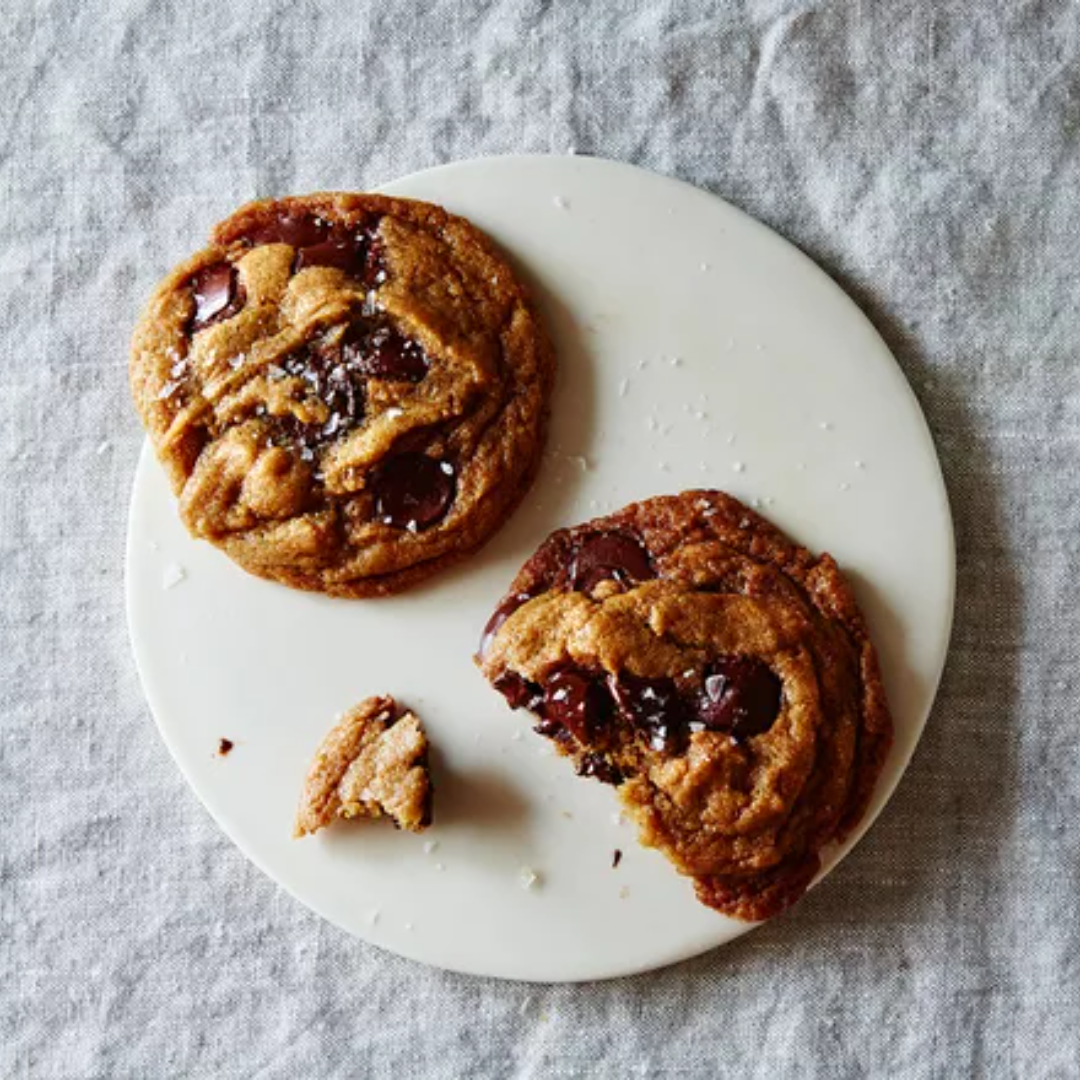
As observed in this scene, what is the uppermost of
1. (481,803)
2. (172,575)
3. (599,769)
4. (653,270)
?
(653,270)

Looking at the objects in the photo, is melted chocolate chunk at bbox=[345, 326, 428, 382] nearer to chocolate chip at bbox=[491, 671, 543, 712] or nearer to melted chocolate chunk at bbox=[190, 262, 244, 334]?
melted chocolate chunk at bbox=[190, 262, 244, 334]

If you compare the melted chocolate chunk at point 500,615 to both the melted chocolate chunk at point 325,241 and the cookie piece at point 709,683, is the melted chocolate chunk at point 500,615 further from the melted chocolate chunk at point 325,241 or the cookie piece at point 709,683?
the melted chocolate chunk at point 325,241

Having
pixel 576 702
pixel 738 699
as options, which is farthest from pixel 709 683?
pixel 576 702

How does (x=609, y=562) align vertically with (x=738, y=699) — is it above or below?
above

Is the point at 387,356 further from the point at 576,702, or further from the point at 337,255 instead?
the point at 576,702

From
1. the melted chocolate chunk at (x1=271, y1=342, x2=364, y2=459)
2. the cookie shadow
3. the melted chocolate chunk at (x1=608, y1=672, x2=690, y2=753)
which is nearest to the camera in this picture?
the melted chocolate chunk at (x1=608, y1=672, x2=690, y2=753)

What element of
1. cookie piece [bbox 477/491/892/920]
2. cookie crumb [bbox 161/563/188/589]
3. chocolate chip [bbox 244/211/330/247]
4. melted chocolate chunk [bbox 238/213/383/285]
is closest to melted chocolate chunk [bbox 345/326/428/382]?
melted chocolate chunk [bbox 238/213/383/285]

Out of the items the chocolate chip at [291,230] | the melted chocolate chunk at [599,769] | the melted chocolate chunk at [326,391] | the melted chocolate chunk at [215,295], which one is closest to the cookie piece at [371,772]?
the melted chocolate chunk at [599,769]
